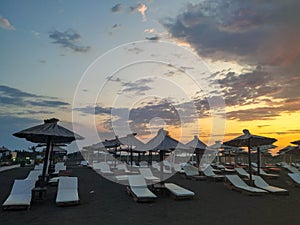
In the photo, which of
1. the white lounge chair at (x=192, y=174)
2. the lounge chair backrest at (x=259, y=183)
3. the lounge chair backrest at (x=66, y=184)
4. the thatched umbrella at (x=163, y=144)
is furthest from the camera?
the white lounge chair at (x=192, y=174)

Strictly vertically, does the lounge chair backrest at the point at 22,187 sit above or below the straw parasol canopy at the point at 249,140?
below

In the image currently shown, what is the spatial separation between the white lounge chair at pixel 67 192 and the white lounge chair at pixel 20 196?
0.74 m

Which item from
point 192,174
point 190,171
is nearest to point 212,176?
point 192,174

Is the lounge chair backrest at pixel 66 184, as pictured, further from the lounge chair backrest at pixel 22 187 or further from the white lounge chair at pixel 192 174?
the white lounge chair at pixel 192 174

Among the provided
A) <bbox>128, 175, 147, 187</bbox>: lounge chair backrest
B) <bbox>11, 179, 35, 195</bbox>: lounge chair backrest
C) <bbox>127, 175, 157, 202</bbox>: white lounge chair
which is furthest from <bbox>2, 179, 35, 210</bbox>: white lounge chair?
<bbox>128, 175, 147, 187</bbox>: lounge chair backrest

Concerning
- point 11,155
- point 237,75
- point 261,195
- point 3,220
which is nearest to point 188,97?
point 237,75

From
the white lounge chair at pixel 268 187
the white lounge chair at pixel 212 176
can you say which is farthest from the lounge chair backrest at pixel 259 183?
the white lounge chair at pixel 212 176

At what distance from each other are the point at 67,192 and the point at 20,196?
4.04 feet

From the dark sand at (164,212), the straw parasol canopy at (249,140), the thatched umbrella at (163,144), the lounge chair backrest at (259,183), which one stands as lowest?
the dark sand at (164,212)

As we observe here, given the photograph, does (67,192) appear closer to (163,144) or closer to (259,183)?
(163,144)

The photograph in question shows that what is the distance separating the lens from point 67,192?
7.46 metres

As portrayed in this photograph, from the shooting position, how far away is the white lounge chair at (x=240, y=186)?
28.4ft

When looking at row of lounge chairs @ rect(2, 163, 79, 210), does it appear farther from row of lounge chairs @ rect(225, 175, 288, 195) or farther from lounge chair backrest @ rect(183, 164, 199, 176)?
lounge chair backrest @ rect(183, 164, 199, 176)

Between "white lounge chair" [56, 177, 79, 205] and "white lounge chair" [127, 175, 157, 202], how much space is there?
170 centimetres
